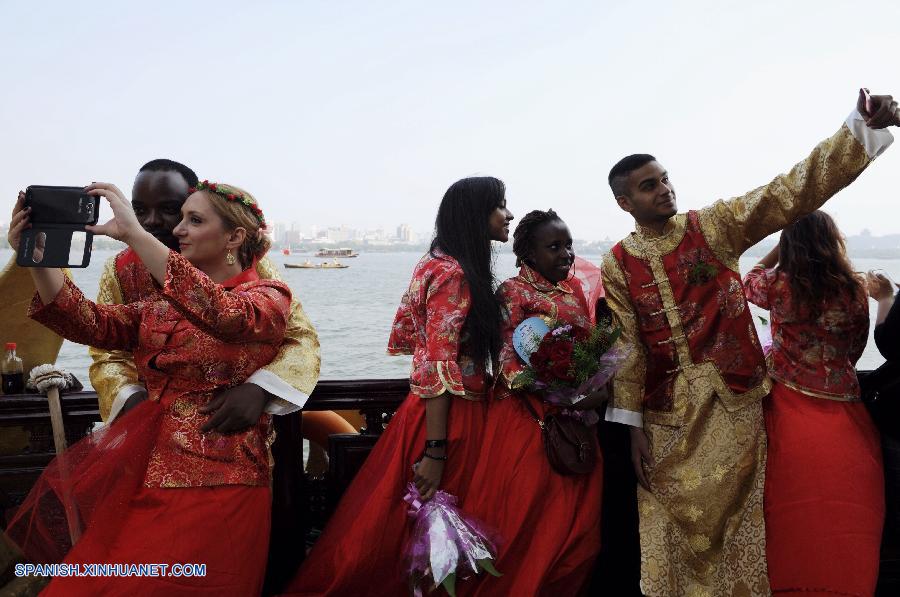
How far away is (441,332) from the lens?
110 inches

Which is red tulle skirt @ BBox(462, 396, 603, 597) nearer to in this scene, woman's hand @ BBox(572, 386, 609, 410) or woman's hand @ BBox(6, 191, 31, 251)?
woman's hand @ BBox(572, 386, 609, 410)

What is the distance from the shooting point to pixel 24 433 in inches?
Result: 136

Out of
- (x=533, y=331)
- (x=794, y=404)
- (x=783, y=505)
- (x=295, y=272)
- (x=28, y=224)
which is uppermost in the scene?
(x=28, y=224)

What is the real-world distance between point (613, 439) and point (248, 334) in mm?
1760

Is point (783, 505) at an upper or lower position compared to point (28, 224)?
lower

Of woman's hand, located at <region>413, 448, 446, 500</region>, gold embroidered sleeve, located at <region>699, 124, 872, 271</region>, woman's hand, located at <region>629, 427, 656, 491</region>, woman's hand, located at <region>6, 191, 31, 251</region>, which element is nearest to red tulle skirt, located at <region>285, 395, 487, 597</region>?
woman's hand, located at <region>413, 448, 446, 500</region>

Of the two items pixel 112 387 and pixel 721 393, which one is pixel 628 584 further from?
pixel 112 387

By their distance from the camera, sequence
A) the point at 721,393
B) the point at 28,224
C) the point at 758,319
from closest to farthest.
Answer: the point at 28,224, the point at 721,393, the point at 758,319

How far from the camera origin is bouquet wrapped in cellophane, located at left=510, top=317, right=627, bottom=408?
2764mm

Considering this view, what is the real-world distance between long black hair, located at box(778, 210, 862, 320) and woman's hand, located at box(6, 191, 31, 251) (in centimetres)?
283

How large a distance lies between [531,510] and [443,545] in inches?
14.6

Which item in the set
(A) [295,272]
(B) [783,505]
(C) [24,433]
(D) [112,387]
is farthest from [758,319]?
(A) [295,272]

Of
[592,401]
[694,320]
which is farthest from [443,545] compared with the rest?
[694,320]

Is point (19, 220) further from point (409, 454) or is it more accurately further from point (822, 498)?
point (822, 498)
